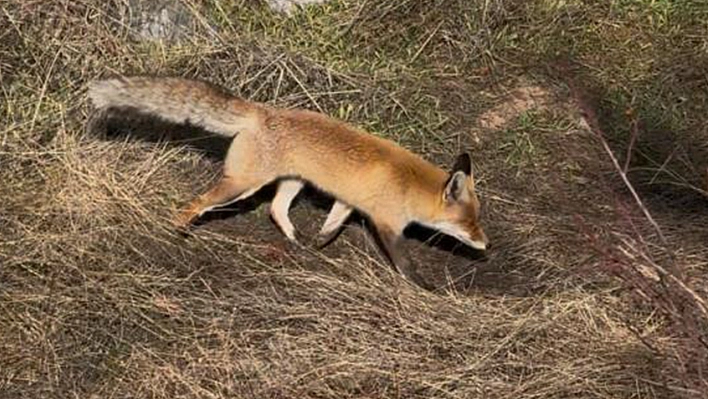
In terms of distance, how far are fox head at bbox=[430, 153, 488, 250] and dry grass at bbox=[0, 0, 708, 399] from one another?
14cm

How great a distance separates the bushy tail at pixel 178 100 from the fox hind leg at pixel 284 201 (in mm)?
389

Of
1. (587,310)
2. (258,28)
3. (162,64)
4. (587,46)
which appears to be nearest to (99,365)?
(587,310)

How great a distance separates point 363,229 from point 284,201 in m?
0.39

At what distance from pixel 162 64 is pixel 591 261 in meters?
2.49

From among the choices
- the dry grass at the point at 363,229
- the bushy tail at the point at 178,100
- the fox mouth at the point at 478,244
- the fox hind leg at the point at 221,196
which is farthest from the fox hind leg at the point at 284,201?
the fox mouth at the point at 478,244

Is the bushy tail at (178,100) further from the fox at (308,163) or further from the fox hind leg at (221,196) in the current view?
the fox hind leg at (221,196)

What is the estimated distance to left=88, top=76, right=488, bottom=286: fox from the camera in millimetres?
5559

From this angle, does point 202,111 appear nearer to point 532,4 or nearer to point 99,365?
point 99,365

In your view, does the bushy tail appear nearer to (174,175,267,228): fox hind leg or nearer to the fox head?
(174,175,267,228): fox hind leg

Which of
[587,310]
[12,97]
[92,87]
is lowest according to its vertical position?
[12,97]

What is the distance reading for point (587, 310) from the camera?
16.0ft

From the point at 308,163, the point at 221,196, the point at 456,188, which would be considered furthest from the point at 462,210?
the point at 221,196

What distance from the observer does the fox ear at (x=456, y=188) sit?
5.47 m

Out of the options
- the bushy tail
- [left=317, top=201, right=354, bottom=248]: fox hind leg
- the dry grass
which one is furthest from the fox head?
the bushy tail
